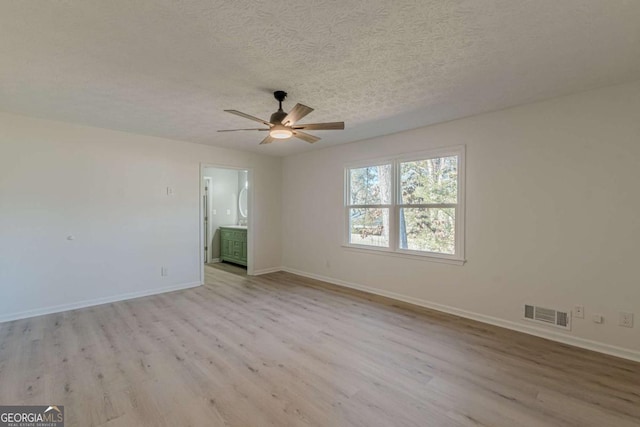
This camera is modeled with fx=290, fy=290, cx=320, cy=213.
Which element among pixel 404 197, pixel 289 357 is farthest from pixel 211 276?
pixel 404 197

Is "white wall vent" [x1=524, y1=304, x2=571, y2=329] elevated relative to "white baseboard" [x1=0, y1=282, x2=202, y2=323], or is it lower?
elevated

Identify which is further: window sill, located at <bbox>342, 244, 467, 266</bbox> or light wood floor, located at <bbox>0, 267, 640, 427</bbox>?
window sill, located at <bbox>342, 244, 467, 266</bbox>

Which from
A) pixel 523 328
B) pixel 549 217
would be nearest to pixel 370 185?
pixel 549 217

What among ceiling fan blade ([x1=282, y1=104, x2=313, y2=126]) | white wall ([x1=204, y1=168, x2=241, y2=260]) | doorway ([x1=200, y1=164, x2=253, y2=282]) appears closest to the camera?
ceiling fan blade ([x1=282, y1=104, x2=313, y2=126])

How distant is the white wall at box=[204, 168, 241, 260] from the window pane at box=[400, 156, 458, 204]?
450 cm

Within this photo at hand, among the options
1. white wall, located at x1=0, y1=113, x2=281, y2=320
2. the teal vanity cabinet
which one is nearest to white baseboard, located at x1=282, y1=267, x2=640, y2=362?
the teal vanity cabinet

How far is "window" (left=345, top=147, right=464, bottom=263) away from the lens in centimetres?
378

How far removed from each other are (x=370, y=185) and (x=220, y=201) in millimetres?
4234

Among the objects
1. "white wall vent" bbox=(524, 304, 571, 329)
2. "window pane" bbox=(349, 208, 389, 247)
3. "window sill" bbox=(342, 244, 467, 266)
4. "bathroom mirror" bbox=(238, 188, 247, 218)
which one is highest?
"bathroom mirror" bbox=(238, 188, 247, 218)

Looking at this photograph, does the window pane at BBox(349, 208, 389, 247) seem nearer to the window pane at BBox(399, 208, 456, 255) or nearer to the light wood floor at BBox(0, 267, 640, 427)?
the window pane at BBox(399, 208, 456, 255)

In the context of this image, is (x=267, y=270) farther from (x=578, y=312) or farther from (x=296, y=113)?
(x=578, y=312)

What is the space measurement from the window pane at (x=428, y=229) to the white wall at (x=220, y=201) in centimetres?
463

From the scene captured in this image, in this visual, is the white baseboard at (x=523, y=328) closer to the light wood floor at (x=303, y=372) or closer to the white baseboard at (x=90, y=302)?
the light wood floor at (x=303, y=372)

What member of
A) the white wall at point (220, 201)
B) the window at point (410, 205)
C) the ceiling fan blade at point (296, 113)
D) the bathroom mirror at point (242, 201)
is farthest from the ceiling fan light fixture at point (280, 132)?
the bathroom mirror at point (242, 201)
